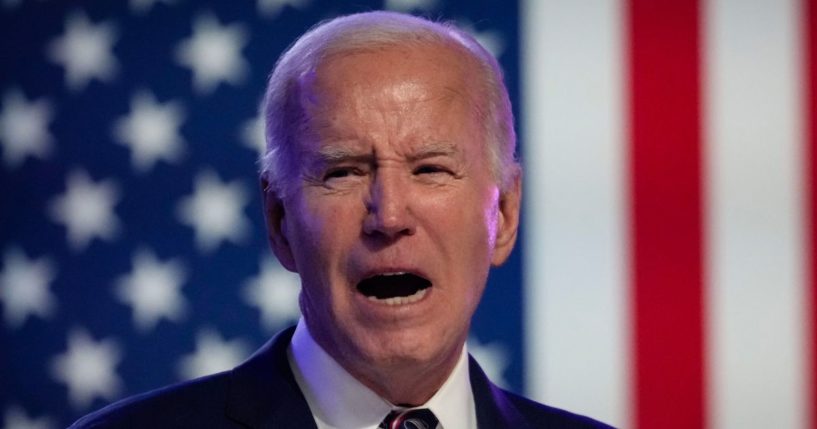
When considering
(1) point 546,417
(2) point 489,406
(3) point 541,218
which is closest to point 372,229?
(2) point 489,406

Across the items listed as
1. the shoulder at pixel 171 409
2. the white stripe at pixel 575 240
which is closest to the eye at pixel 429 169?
the shoulder at pixel 171 409

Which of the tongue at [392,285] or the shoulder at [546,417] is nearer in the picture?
the tongue at [392,285]

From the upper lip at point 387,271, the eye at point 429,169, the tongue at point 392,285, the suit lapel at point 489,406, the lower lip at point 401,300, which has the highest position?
the eye at point 429,169

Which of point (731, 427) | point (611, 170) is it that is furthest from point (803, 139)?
point (731, 427)

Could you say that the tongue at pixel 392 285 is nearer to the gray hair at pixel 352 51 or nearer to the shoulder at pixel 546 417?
the gray hair at pixel 352 51

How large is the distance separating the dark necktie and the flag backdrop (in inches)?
41.5

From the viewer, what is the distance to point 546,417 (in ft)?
6.26

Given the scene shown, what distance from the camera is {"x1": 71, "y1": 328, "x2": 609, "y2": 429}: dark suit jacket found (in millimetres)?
1643

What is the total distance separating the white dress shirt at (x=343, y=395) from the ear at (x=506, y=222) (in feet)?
0.50

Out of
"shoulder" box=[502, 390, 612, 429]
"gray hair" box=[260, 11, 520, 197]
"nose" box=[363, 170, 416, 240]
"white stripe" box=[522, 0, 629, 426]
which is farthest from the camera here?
"white stripe" box=[522, 0, 629, 426]

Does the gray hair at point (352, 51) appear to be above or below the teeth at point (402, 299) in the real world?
above

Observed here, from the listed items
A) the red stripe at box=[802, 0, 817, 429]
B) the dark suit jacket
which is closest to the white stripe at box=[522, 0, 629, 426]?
the red stripe at box=[802, 0, 817, 429]

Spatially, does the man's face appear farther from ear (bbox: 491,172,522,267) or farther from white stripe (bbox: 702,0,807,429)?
white stripe (bbox: 702,0,807,429)

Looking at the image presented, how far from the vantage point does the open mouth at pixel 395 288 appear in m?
1.59
